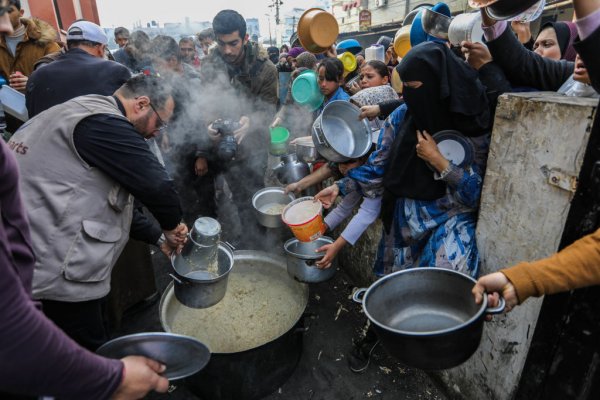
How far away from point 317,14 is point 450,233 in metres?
4.26

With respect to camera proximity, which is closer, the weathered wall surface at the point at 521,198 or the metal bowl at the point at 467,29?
the weathered wall surface at the point at 521,198

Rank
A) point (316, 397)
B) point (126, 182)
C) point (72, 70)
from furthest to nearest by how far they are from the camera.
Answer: point (72, 70), point (316, 397), point (126, 182)

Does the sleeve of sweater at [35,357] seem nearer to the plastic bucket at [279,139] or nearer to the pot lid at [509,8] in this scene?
the pot lid at [509,8]

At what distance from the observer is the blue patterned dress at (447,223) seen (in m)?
2.13

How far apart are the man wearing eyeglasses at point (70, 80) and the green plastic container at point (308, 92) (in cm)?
209

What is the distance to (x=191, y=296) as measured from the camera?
7.58ft

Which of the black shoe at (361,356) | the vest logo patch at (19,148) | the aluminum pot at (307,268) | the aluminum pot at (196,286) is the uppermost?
the vest logo patch at (19,148)

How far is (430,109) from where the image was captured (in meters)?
2.17

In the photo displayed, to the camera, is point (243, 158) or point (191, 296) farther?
point (243, 158)

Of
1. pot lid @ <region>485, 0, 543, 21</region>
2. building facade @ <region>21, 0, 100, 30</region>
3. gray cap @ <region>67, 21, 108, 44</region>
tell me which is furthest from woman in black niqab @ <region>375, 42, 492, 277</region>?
building facade @ <region>21, 0, 100, 30</region>

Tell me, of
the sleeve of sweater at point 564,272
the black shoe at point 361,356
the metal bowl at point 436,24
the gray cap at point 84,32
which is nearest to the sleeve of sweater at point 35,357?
the sleeve of sweater at point 564,272

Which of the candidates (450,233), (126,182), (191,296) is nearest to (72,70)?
(126,182)

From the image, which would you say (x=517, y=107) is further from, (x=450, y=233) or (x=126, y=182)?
(x=126, y=182)

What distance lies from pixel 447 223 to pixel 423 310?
2.33 feet
